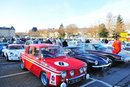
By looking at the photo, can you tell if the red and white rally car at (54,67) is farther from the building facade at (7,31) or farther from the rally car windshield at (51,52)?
the building facade at (7,31)

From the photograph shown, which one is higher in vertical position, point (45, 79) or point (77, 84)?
point (45, 79)

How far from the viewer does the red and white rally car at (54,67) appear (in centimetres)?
567

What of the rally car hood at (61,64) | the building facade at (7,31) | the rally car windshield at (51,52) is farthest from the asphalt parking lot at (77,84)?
the building facade at (7,31)

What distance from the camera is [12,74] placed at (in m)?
8.23

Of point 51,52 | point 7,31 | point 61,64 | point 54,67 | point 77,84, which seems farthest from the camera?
point 7,31

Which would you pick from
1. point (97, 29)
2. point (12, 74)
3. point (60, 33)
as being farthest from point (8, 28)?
point (12, 74)

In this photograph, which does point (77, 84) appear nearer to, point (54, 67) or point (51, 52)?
point (54, 67)

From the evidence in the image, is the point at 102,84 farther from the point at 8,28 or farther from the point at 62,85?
the point at 8,28

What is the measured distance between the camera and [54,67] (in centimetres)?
579

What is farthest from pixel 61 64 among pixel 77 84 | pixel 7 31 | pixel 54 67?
pixel 7 31

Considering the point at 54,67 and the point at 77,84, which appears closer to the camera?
the point at 54,67

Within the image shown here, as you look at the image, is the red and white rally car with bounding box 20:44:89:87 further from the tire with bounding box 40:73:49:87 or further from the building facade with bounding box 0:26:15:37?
the building facade with bounding box 0:26:15:37

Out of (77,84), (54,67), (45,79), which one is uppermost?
(54,67)

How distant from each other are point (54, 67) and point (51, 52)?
4.68 ft
